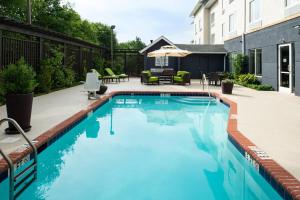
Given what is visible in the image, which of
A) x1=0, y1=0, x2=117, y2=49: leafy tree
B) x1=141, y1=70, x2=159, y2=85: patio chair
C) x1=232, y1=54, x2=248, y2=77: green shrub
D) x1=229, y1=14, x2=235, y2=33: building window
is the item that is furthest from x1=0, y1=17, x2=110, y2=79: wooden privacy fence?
x1=0, y1=0, x2=117, y2=49: leafy tree

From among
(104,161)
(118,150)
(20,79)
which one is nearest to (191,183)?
(104,161)

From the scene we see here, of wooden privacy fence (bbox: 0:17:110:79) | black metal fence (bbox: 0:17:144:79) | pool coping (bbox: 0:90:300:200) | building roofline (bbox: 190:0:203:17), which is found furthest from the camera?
building roofline (bbox: 190:0:203:17)

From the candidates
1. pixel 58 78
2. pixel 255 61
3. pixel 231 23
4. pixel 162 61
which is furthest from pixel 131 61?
pixel 58 78

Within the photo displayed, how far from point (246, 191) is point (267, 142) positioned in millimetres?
1676

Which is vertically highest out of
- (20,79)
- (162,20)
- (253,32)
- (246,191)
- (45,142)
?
(162,20)

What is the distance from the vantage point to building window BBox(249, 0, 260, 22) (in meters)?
20.3

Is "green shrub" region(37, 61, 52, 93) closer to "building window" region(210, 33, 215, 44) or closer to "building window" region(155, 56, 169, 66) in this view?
"building window" region(155, 56, 169, 66)

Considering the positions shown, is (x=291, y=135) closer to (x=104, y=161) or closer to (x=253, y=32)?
(x=104, y=161)

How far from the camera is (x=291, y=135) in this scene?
679 centimetres

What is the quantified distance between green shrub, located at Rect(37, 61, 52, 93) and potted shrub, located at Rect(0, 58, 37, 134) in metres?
8.22

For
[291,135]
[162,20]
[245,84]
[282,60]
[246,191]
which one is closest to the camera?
[246,191]

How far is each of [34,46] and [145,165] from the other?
1135 centimetres

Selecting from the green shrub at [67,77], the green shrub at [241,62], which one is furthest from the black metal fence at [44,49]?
the green shrub at [241,62]

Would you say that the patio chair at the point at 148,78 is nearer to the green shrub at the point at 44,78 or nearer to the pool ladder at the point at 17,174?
the green shrub at the point at 44,78
